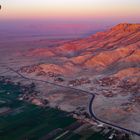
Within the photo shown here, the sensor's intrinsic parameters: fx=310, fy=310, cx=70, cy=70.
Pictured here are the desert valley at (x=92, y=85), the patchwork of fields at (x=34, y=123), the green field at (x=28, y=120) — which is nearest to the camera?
the patchwork of fields at (x=34, y=123)

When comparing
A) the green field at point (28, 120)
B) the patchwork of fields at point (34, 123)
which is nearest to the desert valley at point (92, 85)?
the patchwork of fields at point (34, 123)

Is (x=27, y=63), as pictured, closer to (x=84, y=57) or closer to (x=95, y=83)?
(x=84, y=57)

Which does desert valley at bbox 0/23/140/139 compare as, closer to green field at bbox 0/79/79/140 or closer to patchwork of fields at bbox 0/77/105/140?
patchwork of fields at bbox 0/77/105/140

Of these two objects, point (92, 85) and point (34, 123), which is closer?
point (34, 123)

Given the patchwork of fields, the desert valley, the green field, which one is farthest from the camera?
the desert valley

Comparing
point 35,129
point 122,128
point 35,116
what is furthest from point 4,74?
point 122,128

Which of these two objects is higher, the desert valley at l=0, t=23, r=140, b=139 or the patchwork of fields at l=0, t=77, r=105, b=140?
the desert valley at l=0, t=23, r=140, b=139

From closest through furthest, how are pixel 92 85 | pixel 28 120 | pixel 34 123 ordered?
pixel 34 123 < pixel 28 120 < pixel 92 85

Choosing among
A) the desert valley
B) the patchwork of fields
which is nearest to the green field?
the patchwork of fields

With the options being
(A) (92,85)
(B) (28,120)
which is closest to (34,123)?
(B) (28,120)

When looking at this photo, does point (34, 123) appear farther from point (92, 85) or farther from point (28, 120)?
point (92, 85)

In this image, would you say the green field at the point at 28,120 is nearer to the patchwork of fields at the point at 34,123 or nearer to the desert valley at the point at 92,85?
the patchwork of fields at the point at 34,123
